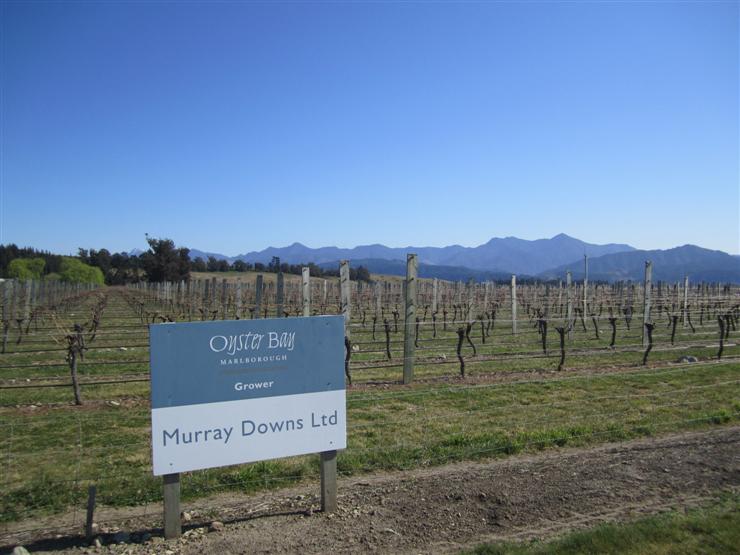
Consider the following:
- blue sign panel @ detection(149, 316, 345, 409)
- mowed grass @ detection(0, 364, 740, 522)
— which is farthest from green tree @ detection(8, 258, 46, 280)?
blue sign panel @ detection(149, 316, 345, 409)

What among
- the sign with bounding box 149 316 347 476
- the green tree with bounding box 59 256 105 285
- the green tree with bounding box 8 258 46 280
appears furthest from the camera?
the green tree with bounding box 8 258 46 280

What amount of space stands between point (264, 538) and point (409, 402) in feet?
16.8

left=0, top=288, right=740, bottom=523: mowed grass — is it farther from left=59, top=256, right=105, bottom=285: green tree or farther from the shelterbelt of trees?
left=59, top=256, right=105, bottom=285: green tree

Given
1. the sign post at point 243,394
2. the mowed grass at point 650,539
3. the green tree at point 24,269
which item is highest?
the green tree at point 24,269

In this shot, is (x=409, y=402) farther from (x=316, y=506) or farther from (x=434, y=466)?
(x=316, y=506)

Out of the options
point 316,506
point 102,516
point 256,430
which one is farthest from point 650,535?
point 102,516

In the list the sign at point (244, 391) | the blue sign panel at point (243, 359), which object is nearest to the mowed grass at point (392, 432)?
the sign at point (244, 391)

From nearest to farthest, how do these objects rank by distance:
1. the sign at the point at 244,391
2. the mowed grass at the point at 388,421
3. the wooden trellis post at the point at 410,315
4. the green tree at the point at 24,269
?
the sign at the point at 244,391 → the mowed grass at the point at 388,421 → the wooden trellis post at the point at 410,315 → the green tree at the point at 24,269

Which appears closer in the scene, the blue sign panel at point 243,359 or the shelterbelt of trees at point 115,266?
the blue sign panel at point 243,359

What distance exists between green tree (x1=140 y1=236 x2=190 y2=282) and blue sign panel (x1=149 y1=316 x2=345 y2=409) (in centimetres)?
6179

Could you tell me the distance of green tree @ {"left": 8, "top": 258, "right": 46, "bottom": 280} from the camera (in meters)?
62.5

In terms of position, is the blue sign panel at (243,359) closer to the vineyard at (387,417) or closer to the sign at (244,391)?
the sign at (244,391)

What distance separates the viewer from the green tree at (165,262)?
62.2 meters

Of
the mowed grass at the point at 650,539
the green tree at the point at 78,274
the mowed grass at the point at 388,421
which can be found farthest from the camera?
the green tree at the point at 78,274
